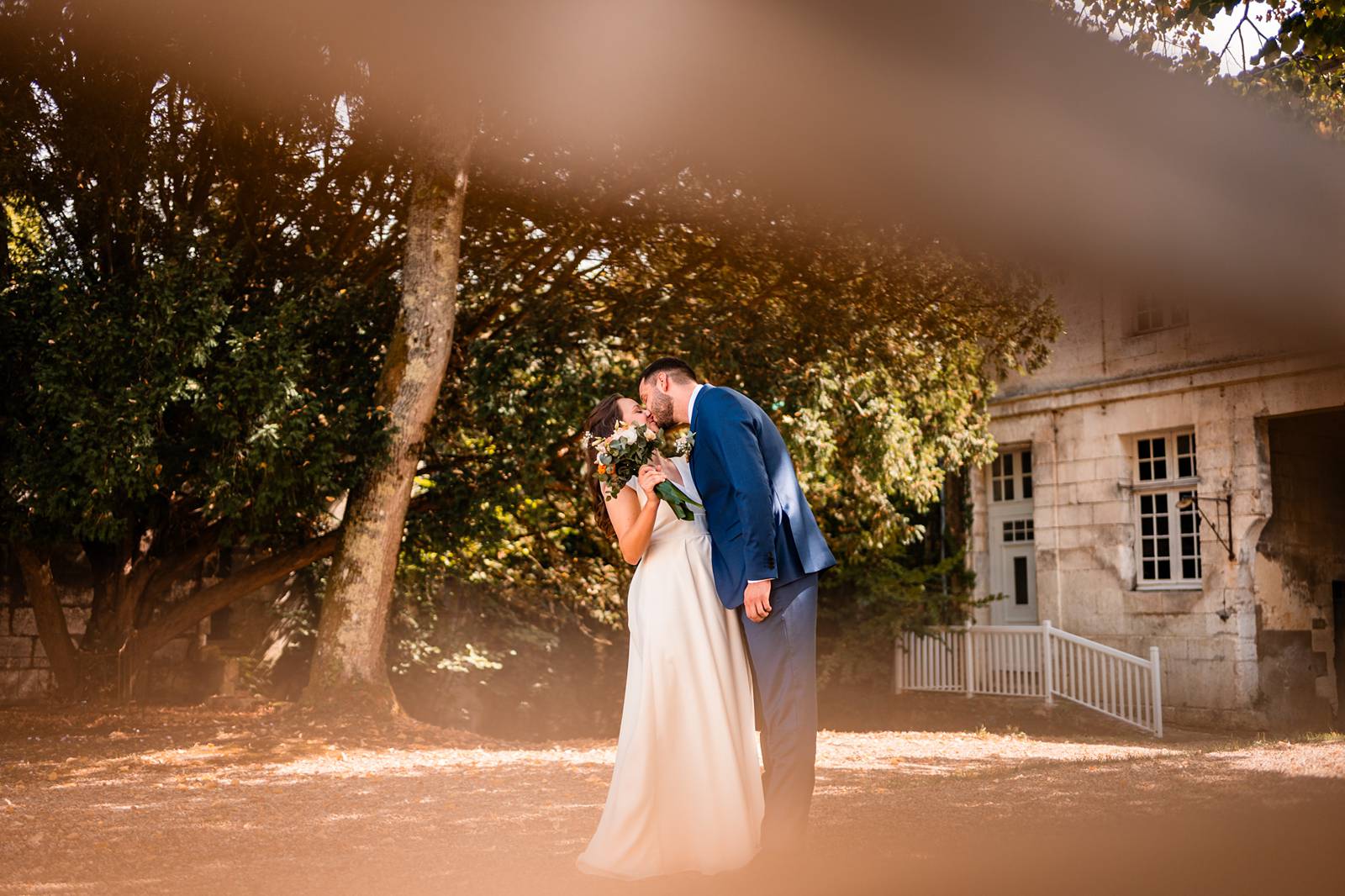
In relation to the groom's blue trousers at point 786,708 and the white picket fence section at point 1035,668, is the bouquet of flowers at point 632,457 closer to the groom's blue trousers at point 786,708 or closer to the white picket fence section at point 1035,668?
the groom's blue trousers at point 786,708

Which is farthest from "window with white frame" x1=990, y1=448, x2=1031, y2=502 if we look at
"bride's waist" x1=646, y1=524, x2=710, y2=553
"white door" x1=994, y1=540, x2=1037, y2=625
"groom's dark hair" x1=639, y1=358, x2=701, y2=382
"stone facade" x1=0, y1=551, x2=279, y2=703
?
"bride's waist" x1=646, y1=524, x2=710, y2=553

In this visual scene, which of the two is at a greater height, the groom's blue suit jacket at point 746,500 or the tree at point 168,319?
the tree at point 168,319

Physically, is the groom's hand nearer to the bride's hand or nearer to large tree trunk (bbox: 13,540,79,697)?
the bride's hand

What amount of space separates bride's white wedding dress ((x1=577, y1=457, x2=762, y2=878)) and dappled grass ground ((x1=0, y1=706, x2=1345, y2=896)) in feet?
0.56

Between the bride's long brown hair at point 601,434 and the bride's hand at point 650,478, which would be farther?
the bride's long brown hair at point 601,434

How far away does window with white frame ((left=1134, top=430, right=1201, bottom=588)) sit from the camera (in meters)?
17.7

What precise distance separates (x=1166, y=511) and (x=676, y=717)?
15.5 m

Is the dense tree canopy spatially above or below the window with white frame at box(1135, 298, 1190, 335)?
below

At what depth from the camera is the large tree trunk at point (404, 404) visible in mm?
10922

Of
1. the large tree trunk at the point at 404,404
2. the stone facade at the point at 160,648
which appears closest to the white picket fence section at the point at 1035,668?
the stone facade at the point at 160,648

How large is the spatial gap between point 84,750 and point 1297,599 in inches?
629

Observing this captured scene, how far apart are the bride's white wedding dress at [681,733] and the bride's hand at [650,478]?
11 cm

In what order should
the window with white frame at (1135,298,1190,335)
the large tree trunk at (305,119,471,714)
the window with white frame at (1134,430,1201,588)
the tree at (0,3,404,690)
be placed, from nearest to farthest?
the tree at (0,3,404,690)
the large tree trunk at (305,119,471,714)
the window with white frame at (1134,430,1201,588)
the window with white frame at (1135,298,1190,335)

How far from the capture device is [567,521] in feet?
50.2
